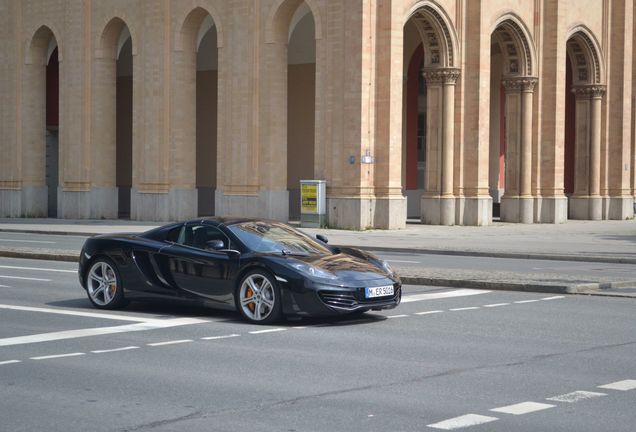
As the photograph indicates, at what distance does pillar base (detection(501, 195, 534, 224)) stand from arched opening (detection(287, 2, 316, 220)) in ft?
28.5

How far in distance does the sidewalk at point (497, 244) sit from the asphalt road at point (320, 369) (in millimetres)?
2531

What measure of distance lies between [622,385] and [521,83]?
38.4 metres

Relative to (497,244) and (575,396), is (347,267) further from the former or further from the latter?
(497,244)

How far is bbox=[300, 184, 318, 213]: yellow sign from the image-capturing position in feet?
130

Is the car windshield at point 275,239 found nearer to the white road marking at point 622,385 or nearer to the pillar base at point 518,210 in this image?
the white road marking at point 622,385

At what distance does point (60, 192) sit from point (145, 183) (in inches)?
192

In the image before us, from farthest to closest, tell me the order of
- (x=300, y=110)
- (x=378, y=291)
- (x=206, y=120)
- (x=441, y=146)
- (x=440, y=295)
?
(x=206, y=120) < (x=300, y=110) < (x=441, y=146) < (x=440, y=295) < (x=378, y=291)

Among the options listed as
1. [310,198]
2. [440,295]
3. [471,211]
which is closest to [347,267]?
[440,295]

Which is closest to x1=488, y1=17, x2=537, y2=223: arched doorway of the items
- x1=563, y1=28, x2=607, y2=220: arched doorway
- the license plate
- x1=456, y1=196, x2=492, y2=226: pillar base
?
x1=456, y1=196, x2=492, y2=226: pillar base

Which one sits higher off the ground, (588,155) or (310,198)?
(588,155)

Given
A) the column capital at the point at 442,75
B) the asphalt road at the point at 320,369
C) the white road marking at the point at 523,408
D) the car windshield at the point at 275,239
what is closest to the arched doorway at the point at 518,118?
the column capital at the point at 442,75

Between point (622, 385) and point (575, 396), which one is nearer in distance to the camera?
point (575, 396)

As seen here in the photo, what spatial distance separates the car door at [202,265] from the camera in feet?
45.0

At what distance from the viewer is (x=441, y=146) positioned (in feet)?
141
